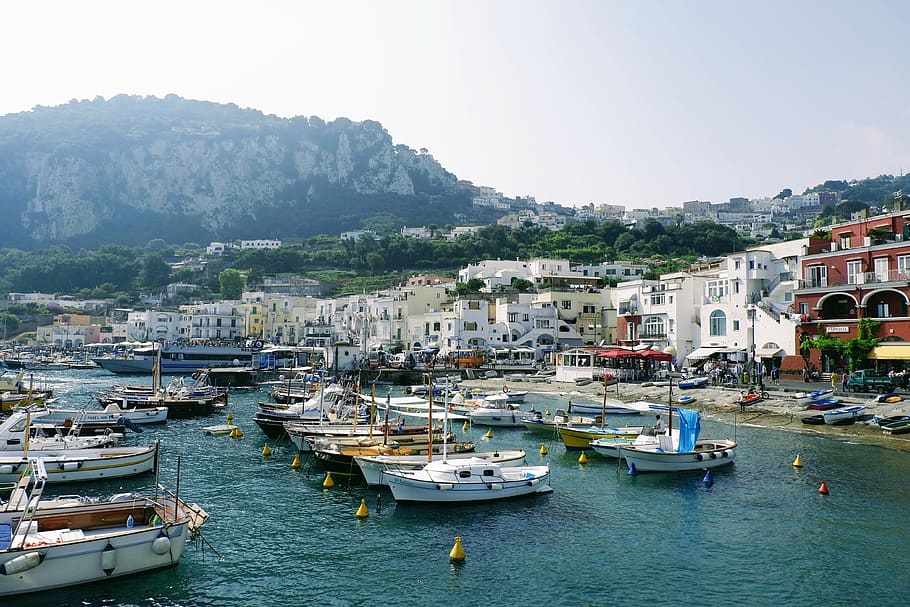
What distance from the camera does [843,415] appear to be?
1585 inches

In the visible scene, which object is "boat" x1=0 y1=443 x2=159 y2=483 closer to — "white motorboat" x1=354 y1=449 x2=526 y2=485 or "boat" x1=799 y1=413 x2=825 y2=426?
"white motorboat" x1=354 y1=449 x2=526 y2=485

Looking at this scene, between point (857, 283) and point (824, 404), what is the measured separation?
14.6 m

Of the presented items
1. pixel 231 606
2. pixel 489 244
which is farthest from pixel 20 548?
pixel 489 244

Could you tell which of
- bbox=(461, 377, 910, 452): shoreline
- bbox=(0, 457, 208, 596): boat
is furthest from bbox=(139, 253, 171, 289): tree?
bbox=(0, 457, 208, 596): boat

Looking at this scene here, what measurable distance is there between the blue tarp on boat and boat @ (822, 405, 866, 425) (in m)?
15.0

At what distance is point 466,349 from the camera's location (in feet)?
294

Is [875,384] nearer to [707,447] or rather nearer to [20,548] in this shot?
[707,447]

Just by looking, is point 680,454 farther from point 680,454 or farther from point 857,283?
point 857,283

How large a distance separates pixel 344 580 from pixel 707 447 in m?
20.6

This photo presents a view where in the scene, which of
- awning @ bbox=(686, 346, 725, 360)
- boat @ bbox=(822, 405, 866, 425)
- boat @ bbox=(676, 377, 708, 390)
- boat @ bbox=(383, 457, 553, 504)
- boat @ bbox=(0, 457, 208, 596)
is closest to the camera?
boat @ bbox=(0, 457, 208, 596)

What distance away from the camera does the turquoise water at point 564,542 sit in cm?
1697

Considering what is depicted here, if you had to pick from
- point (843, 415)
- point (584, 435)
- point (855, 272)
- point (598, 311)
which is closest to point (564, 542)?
point (584, 435)

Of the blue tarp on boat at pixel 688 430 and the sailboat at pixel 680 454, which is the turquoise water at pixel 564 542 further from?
the blue tarp on boat at pixel 688 430

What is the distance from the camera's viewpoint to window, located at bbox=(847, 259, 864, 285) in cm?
5166
